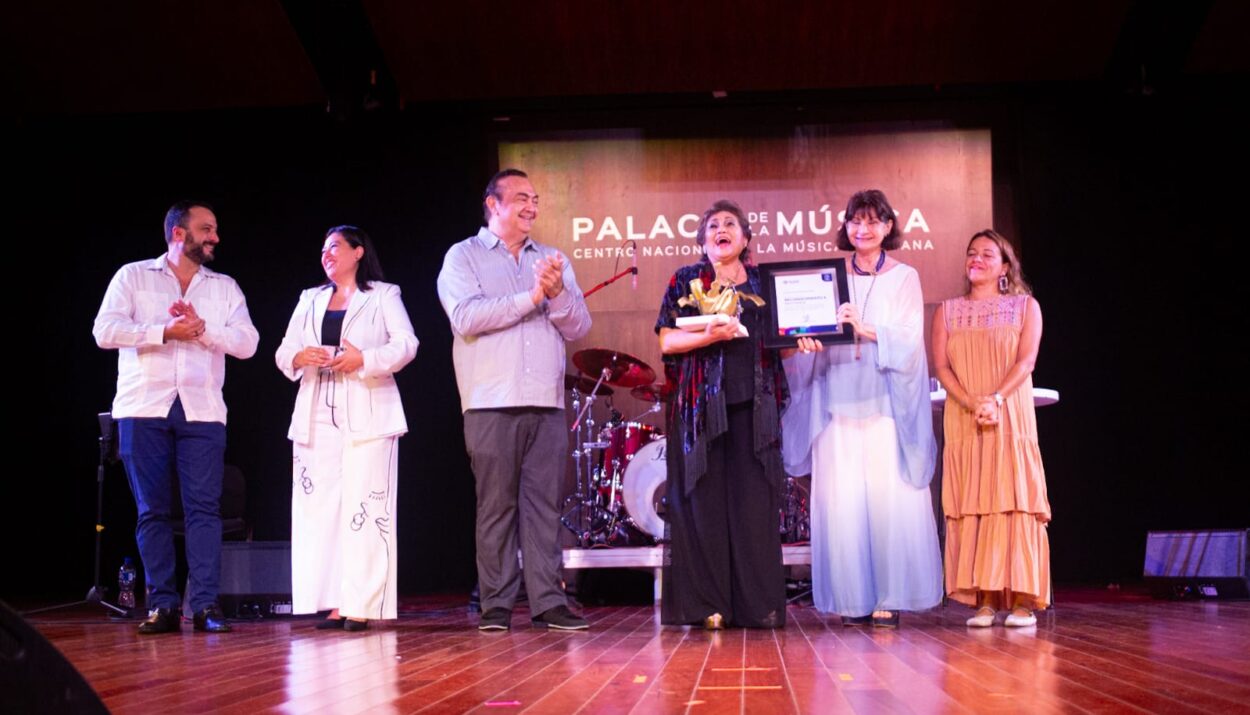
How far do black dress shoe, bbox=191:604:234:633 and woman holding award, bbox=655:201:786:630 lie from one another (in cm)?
178

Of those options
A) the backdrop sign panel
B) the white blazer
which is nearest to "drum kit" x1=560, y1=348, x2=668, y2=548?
the backdrop sign panel

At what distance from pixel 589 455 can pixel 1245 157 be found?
443cm

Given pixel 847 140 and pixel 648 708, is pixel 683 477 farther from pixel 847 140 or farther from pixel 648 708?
pixel 847 140

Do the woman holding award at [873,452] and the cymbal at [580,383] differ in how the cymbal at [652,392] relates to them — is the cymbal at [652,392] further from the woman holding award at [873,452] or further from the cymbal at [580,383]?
the woman holding award at [873,452]

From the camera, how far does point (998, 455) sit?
448 centimetres

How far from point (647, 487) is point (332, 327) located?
2.03 metres

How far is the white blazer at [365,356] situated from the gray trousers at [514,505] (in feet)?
1.78

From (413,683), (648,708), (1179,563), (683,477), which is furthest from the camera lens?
(1179,563)

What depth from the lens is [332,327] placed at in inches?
195

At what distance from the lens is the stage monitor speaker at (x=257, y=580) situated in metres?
5.62

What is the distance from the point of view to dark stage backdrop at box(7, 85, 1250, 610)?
7.11 metres

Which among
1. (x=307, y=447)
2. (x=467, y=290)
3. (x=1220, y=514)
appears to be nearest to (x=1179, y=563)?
(x=1220, y=514)

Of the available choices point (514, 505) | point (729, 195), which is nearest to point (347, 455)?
point (514, 505)

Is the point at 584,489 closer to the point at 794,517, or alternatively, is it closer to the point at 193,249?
the point at 794,517
